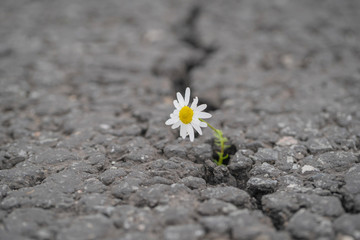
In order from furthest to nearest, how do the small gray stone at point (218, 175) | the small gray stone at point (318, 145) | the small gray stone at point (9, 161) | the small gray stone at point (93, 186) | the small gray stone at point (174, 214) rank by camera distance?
the small gray stone at point (318, 145), the small gray stone at point (9, 161), the small gray stone at point (218, 175), the small gray stone at point (93, 186), the small gray stone at point (174, 214)

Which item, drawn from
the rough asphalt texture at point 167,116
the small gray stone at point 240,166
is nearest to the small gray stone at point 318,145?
the rough asphalt texture at point 167,116

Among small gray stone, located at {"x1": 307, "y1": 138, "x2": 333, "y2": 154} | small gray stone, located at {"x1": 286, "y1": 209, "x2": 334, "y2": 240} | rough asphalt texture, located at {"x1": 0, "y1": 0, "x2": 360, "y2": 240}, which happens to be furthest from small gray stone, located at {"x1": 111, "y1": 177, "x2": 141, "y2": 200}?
small gray stone, located at {"x1": 307, "y1": 138, "x2": 333, "y2": 154}

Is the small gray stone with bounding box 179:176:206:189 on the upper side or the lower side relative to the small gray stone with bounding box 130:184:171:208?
upper

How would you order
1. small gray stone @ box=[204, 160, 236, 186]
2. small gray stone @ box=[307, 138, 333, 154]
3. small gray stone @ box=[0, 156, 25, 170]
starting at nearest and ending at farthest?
1. small gray stone @ box=[204, 160, 236, 186]
2. small gray stone @ box=[0, 156, 25, 170]
3. small gray stone @ box=[307, 138, 333, 154]

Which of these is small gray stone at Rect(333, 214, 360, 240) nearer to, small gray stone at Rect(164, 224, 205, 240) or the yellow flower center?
small gray stone at Rect(164, 224, 205, 240)

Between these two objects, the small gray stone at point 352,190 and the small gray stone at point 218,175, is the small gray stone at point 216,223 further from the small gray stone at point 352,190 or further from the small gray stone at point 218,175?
the small gray stone at point 352,190


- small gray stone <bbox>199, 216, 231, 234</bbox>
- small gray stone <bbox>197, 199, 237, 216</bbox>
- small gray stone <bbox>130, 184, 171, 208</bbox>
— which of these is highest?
small gray stone <bbox>130, 184, 171, 208</bbox>

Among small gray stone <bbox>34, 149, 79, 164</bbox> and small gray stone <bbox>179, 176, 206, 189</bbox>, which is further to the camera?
small gray stone <bbox>34, 149, 79, 164</bbox>

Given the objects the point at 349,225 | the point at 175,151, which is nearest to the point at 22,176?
the point at 175,151
